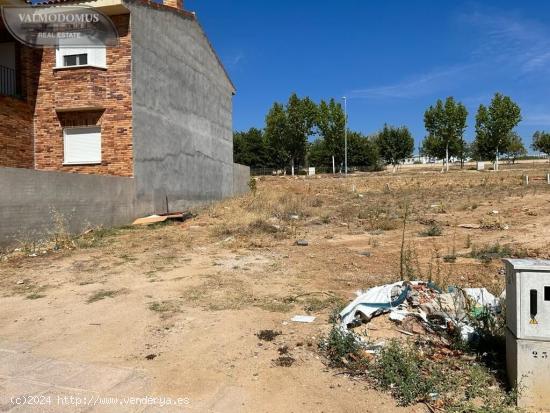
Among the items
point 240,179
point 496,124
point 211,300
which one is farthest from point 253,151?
point 211,300

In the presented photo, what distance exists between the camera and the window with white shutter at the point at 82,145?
1428 cm

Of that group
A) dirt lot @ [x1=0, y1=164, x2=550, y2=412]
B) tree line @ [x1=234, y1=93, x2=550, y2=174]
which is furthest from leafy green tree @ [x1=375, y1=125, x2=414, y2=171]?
dirt lot @ [x1=0, y1=164, x2=550, y2=412]

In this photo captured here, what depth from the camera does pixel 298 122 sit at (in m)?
54.8

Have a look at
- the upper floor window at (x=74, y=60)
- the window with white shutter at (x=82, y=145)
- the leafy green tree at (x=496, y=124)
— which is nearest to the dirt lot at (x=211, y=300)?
the window with white shutter at (x=82, y=145)

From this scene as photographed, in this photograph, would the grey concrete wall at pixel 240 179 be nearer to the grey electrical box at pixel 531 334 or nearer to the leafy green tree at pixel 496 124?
the grey electrical box at pixel 531 334

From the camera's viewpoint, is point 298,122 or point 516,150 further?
point 516,150

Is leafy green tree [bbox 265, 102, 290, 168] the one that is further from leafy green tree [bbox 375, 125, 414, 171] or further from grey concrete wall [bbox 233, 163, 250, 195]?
grey concrete wall [bbox 233, 163, 250, 195]

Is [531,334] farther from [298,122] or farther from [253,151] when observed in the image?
[253,151]

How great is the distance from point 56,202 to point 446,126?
49622mm

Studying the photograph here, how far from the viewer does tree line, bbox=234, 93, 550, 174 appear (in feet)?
164

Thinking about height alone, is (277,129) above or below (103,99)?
above

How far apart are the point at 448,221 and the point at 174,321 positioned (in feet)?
38.0

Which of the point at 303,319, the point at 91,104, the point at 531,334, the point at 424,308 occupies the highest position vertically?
the point at 91,104

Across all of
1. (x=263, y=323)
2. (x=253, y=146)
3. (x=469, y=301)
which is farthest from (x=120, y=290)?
(x=253, y=146)
